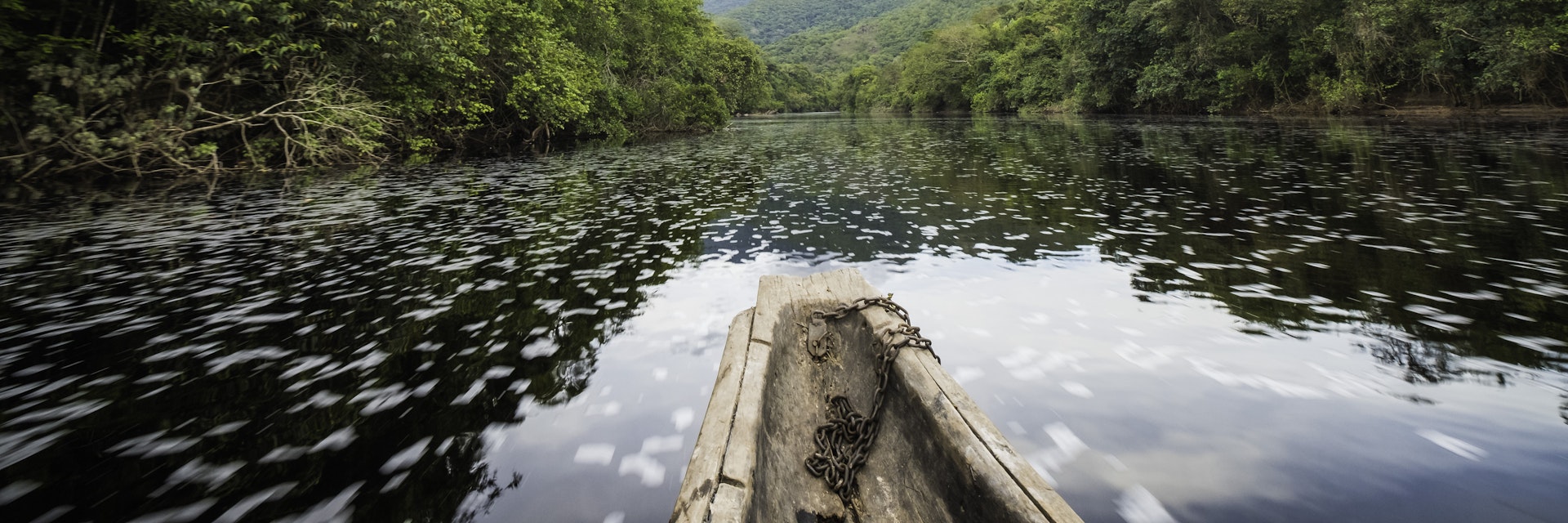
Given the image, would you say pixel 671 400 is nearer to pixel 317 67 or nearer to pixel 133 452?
pixel 133 452

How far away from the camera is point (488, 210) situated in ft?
43.1

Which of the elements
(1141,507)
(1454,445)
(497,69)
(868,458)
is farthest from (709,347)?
(497,69)

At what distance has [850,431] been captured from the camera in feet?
11.9

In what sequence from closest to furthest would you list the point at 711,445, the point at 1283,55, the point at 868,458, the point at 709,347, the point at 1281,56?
the point at 711,445, the point at 868,458, the point at 709,347, the point at 1283,55, the point at 1281,56

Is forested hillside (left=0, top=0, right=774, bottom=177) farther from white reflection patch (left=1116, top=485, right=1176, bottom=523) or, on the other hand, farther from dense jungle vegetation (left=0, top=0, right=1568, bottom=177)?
white reflection patch (left=1116, top=485, right=1176, bottom=523)

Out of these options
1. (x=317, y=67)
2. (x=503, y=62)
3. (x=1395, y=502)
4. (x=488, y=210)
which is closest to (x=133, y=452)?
(x=1395, y=502)

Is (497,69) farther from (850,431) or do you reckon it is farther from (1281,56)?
(1281,56)

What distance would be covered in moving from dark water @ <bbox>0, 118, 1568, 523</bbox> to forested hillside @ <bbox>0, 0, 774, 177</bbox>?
4.92 m

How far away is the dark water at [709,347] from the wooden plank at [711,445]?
795 mm

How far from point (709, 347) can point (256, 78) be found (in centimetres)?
2282

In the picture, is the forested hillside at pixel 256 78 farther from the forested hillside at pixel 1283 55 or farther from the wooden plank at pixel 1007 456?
the forested hillside at pixel 1283 55

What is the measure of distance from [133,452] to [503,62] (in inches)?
1109

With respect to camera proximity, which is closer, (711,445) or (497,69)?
(711,445)

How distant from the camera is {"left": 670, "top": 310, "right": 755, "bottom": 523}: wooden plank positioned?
2.21m
